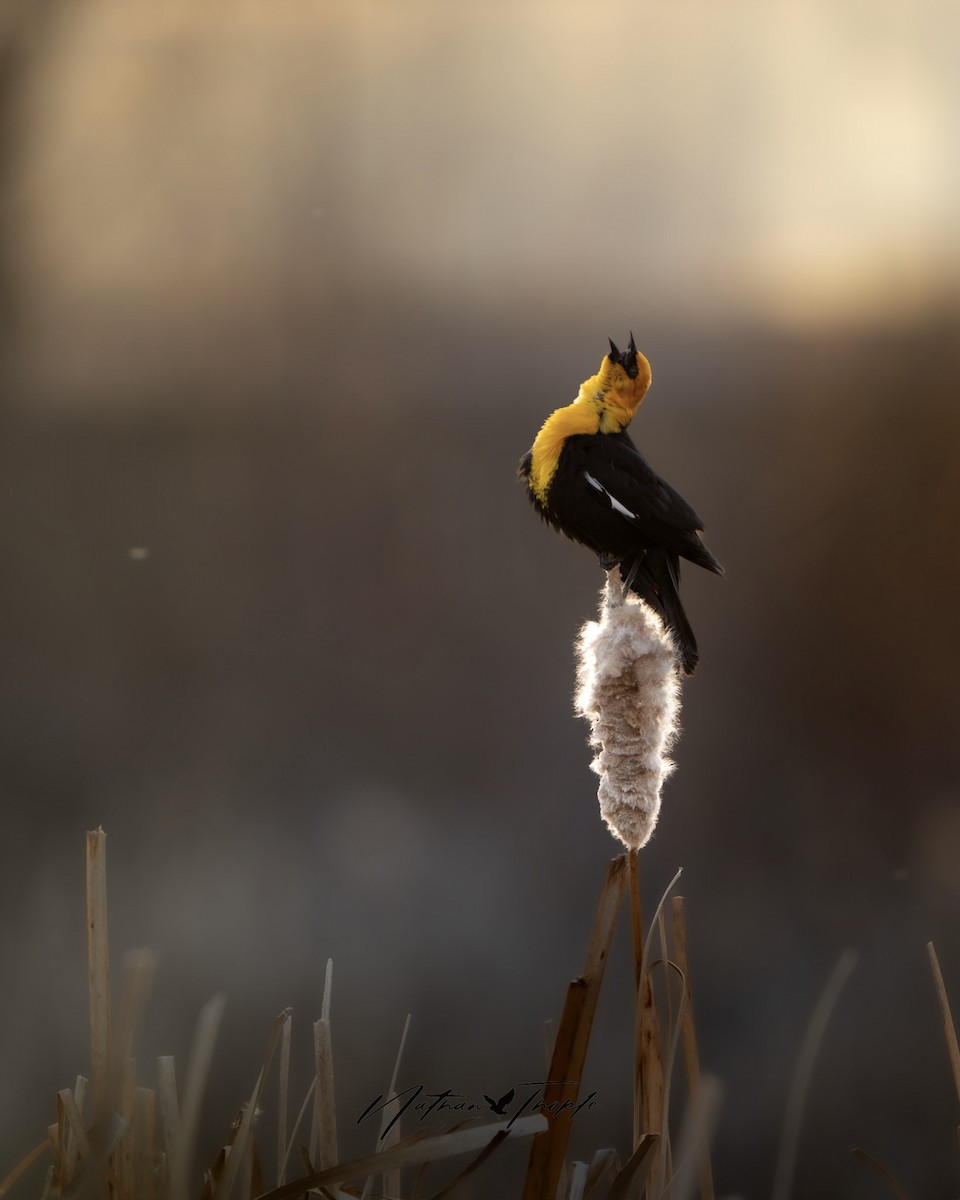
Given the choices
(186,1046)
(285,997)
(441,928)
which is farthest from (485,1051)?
(186,1046)

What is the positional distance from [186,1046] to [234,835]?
48cm

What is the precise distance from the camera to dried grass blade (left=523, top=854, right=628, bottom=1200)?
0.62 metres

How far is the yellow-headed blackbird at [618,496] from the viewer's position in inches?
36.0

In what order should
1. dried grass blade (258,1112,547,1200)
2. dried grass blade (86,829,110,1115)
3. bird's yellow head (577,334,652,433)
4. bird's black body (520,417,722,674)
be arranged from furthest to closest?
1. bird's yellow head (577,334,652,433)
2. bird's black body (520,417,722,674)
3. dried grass blade (86,829,110,1115)
4. dried grass blade (258,1112,547,1200)

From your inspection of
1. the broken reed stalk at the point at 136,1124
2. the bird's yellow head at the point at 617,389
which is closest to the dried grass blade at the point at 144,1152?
the broken reed stalk at the point at 136,1124

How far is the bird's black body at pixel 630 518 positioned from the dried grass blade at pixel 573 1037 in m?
0.30

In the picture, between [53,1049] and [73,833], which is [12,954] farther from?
[73,833]

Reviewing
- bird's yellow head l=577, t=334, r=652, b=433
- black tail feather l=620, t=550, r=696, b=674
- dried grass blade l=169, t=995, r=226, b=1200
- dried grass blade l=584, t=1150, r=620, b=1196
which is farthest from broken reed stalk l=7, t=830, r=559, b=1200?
bird's yellow head l=577, t=334, r=652, b=433

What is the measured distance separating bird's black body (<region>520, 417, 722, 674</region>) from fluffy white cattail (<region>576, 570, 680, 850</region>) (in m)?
0.11

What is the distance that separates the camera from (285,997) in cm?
190

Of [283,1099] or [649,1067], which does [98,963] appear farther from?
[649,1067]

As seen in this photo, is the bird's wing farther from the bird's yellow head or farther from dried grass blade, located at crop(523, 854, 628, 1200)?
dried grass blade, located at crop(523, 854, 628, 1200)

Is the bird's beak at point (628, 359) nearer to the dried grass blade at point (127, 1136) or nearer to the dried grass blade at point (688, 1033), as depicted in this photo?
the dried grass blade at point (688, 1033)

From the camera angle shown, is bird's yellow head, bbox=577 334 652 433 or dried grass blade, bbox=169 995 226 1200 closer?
dried grass blade, bbox=169 995 226 1200
